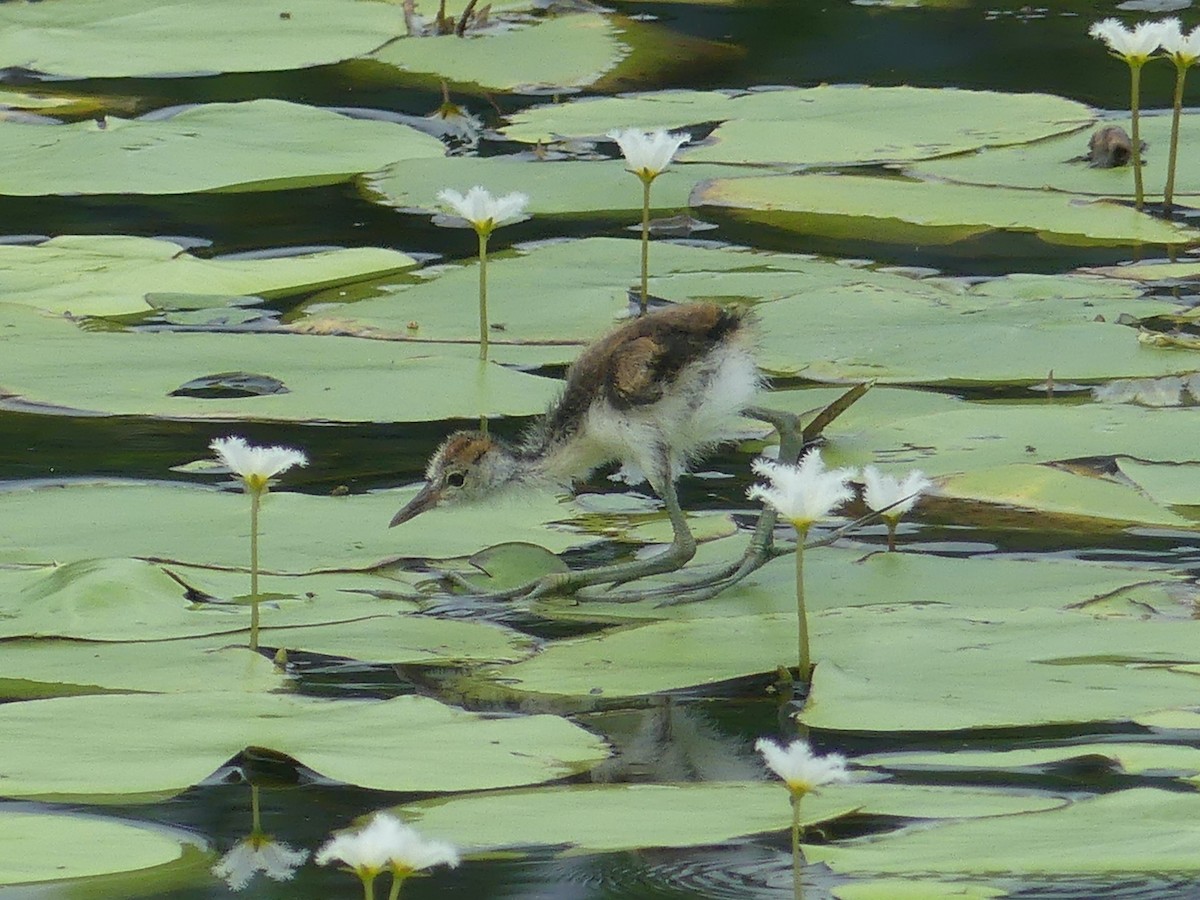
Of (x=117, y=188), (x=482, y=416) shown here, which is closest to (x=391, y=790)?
(x=482, y=416)

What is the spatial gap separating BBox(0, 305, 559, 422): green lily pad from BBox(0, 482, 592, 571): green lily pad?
1.91ft

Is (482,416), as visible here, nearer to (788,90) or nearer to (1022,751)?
(1022,751)

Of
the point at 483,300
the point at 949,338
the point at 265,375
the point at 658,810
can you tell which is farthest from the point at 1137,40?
the point at 658,810

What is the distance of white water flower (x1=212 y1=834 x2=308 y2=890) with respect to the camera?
3.09m

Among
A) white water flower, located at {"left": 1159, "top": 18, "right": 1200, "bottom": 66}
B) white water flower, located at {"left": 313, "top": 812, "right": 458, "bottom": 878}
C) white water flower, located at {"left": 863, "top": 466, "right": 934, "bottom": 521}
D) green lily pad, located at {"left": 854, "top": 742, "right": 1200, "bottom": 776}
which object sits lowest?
green lily pad, located at {"left": 854, "top": 742, "right": 1200, "bottom": 776}

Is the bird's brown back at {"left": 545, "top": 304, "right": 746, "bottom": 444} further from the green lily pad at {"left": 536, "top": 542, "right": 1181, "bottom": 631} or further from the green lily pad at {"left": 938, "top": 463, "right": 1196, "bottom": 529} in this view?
the green lily pad at {"left": 938, "top": 463, "right": 1196, "bottom": 529}

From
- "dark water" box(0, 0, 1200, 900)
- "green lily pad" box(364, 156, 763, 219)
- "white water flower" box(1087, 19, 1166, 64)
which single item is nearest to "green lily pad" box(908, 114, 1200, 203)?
"dark water" box(0, 0, 1200, 900)

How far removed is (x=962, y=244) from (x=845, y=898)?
16.1ft

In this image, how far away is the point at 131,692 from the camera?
3.78 meters

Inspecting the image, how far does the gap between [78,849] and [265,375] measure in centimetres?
302

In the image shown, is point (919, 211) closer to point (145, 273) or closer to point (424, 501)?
point (145, 273)

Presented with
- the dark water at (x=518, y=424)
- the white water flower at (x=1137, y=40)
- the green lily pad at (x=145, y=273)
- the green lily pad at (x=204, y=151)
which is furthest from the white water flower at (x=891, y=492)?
the green lily pad at (x=204, y=151)

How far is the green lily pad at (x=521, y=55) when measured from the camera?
400 inches

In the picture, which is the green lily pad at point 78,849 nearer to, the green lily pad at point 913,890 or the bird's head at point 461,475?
the green lily pad at point 913,890
